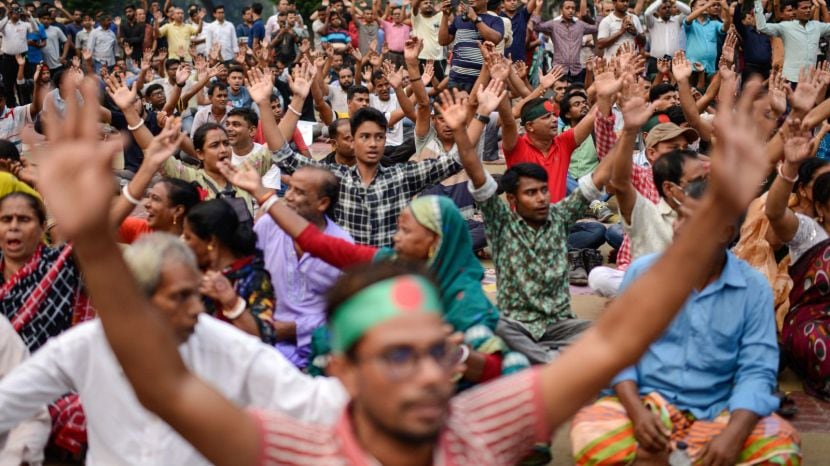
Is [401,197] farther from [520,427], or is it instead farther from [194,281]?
[520,427]

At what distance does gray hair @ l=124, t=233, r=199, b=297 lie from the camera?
9.26 feet

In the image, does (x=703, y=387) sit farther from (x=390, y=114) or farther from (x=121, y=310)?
(x=390, y=114)

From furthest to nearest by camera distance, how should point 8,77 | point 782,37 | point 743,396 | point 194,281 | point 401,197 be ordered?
1. point 8,77
2. point 782,37
3. point 401,197
4. point 743,396
5. point 194,281

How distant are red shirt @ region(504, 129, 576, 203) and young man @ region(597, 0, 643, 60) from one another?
6645mm

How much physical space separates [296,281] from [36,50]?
45.3 ft

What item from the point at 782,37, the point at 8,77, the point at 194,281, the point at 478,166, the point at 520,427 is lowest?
the point at 8,77

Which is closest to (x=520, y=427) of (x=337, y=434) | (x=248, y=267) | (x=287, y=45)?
(x=337, y=434)

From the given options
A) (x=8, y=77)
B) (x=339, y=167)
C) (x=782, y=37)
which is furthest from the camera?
Answer: (x=8, y=77)

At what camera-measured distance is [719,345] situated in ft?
13.0

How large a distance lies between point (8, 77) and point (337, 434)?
644 inches

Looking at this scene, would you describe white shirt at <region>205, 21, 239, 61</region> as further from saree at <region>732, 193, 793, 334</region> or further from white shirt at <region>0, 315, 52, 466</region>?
white shirt at <region>0, 315, 52, 466</region>

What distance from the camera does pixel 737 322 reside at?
395 cm

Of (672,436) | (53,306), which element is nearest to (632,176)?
(672,436)

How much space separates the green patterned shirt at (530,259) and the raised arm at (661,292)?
3.01m
